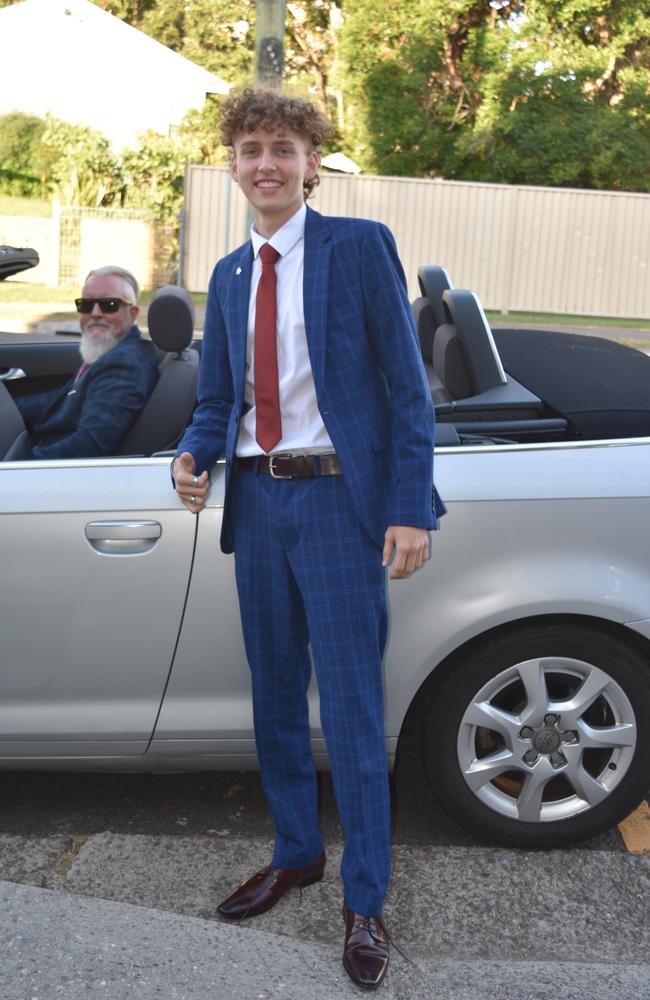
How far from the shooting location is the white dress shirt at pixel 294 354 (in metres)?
2.41

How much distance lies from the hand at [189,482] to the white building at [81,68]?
2897 cm

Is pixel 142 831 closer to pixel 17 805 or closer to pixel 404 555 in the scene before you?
pixel 17 805

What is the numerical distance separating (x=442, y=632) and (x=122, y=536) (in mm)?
751

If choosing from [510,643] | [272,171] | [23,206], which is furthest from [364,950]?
[23,206]

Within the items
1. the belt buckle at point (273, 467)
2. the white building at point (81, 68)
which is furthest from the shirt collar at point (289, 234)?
the white building at point (81, 68)

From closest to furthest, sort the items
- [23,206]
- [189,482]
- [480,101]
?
[189,482], [480,101], [23,206]

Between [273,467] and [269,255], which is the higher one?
[269,255]

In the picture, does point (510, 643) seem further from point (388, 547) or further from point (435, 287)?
point (435, 287)

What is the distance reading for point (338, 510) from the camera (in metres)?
2.43

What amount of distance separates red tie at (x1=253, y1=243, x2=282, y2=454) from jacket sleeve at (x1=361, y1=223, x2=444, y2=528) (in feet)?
0.62

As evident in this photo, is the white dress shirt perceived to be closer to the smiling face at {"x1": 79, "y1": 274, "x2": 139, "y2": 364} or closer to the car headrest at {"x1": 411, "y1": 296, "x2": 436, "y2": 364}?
the smiling face at {"x1": 79, "y1": 274, "x2": 139, "y2": 364}

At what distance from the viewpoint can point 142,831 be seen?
10.6 ft

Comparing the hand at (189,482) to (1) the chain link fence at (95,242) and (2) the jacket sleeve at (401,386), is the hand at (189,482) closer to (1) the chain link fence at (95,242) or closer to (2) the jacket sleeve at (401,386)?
(2) the jacket sleeve at (401,386)

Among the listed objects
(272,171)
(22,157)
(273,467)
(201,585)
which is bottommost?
(201,585)
